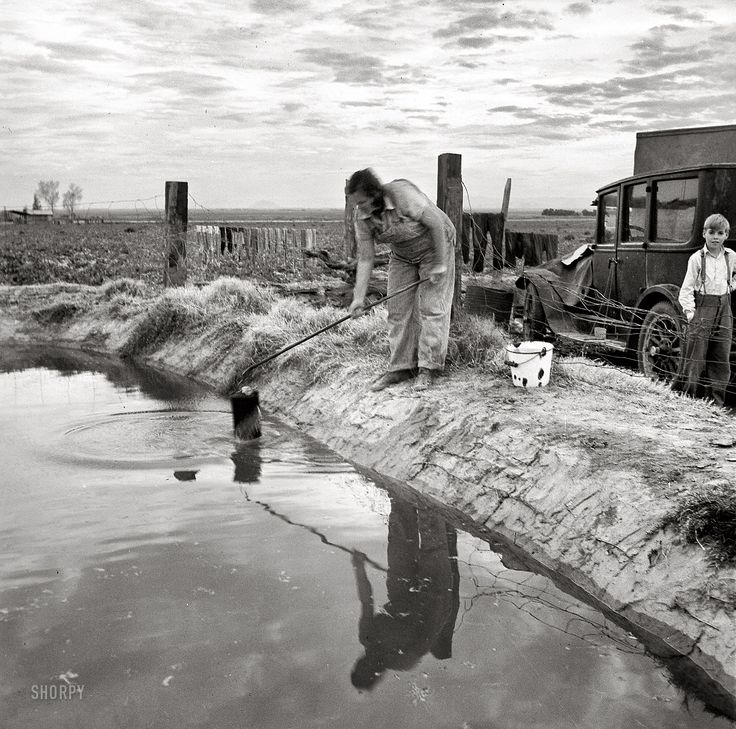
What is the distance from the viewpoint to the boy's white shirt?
22.4 feet

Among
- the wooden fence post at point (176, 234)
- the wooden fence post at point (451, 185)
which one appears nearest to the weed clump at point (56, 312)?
the wooden fence post at point (176, 234)

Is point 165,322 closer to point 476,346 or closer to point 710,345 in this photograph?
point 476,346

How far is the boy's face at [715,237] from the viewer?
6723mm

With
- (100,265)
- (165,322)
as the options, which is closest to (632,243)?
(165,322)

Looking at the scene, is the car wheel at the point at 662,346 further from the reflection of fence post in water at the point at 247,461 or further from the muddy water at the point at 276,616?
the reflection of fence post in water at the point at 247,461

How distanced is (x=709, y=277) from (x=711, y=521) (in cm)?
323

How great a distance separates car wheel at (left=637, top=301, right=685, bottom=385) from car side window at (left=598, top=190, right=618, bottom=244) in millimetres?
1400

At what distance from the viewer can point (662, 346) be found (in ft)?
25.7

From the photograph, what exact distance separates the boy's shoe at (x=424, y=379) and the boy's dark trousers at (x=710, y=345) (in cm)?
213

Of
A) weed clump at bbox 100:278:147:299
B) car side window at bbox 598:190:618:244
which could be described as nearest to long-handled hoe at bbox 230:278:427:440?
car side window at bbox 598:190:618:244

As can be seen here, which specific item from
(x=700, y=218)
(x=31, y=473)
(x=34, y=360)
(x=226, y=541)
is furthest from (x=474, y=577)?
(x=34, y=360)

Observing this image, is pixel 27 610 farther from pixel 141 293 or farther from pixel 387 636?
pixel 141 293

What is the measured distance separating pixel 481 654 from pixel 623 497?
1430 mm

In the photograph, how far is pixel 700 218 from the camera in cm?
765
